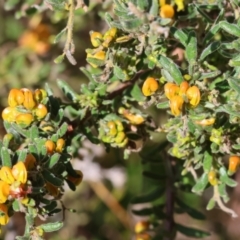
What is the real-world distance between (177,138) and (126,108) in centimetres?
20

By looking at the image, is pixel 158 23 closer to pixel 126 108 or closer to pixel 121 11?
pixel 121 11

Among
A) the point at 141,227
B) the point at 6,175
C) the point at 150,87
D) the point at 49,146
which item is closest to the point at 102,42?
the point at 150,87

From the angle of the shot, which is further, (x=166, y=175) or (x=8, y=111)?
(x=166, y=175)

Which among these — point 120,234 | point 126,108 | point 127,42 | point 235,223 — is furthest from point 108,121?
point 235,223

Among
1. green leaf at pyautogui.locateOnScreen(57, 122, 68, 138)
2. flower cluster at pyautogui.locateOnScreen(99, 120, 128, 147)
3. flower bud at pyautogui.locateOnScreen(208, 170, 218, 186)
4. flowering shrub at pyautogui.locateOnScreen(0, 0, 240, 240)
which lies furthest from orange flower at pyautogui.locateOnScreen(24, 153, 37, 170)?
flower bud at pyautogui.locateOnScreen(208, 170, 218, 186)

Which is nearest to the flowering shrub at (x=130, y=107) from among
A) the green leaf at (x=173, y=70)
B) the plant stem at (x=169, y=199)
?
the green leaf at (x=173, y=70)

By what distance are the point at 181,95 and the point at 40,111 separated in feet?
1.04

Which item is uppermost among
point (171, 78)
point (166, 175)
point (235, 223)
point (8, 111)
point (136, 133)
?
point (171, 78)

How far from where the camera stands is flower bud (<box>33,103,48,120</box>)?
1.22m

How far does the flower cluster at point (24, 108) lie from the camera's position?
1.21m

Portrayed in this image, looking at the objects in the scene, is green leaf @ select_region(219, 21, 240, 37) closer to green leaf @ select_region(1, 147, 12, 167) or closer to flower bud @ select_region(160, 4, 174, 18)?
flower bud @ select_region(160, 4, 174, 18)

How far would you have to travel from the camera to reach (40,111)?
1.22m

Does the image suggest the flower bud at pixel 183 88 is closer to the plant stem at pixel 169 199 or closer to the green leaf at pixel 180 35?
the green leaf at pixel 180 35

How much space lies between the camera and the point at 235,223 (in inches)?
108
